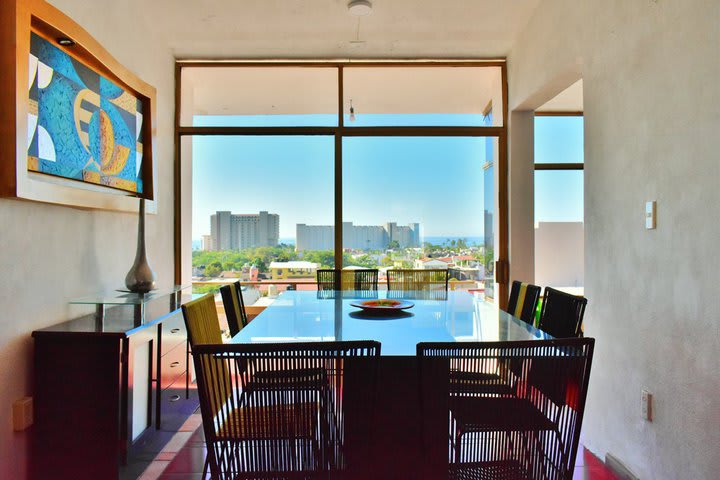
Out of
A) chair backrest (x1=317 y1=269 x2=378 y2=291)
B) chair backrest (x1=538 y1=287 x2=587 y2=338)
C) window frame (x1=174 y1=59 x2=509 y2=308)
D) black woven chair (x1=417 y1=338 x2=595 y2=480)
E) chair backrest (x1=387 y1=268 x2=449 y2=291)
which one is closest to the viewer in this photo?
black woven chair (x1=417 y1=338 x2=595 y2=480)

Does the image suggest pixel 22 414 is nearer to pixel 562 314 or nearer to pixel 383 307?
pixel 383 307

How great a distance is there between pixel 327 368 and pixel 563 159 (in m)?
3.80

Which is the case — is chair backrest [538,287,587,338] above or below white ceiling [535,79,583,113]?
below

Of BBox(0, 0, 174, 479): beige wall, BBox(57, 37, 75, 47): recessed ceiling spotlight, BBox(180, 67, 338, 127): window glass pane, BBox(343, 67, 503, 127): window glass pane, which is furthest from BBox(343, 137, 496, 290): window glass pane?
BBox(57, 37, 75, 47): recessed ceiling spotlight

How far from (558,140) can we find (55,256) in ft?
13.5

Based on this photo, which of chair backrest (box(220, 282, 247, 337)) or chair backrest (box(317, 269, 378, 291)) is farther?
chair backrest (box(317, 269, 378, 291))

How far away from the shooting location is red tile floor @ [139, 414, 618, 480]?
2.46 meters

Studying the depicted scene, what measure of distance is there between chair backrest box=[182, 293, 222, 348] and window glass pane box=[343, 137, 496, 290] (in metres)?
2.35

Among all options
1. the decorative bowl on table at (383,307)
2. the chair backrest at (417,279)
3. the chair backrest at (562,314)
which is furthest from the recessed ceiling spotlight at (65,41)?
the chair backrest at (562,314)

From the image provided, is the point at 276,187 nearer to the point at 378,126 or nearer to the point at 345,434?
the point at 378,126

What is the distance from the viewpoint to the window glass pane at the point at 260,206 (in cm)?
443

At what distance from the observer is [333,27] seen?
152 inches

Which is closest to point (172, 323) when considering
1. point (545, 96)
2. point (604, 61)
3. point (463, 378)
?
point (463, 378)

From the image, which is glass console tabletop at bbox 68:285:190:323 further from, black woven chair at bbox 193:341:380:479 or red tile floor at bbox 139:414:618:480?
black woven chair at bbox 193:341:380:479
